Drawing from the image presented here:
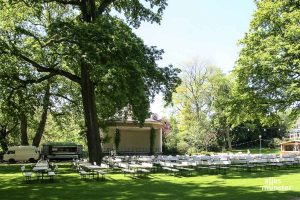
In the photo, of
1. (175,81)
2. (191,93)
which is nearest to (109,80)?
(175,81)

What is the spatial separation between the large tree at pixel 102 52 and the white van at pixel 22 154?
506 inches

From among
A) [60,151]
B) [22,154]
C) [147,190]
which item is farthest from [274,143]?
[147,190]

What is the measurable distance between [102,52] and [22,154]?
23.4 metres

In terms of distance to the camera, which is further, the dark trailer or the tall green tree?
the tall green tree

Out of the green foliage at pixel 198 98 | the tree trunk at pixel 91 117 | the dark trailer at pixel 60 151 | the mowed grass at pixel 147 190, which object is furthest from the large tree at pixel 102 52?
the green foliage at pixel 198 98

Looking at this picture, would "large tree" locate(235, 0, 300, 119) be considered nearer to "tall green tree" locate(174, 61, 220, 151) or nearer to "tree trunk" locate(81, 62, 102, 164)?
"tree trunk" locate(81, 62, 102, 164)

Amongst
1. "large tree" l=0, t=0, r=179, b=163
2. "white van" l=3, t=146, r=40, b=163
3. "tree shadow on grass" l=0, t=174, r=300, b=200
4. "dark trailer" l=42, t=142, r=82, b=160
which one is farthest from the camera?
"dark trailer" l=42, t=142, r=82, b=160

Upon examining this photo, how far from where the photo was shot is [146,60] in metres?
25.8

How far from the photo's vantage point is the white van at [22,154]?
42.1 m

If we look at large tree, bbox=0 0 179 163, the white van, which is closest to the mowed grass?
large tree, bbox=0 0 179 163

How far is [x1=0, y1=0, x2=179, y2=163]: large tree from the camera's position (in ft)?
75.8

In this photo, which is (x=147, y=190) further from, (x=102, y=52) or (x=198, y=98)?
(x=198, y=98)

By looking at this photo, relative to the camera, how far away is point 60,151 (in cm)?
4691

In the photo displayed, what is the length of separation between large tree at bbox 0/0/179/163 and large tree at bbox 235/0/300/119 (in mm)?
8006
